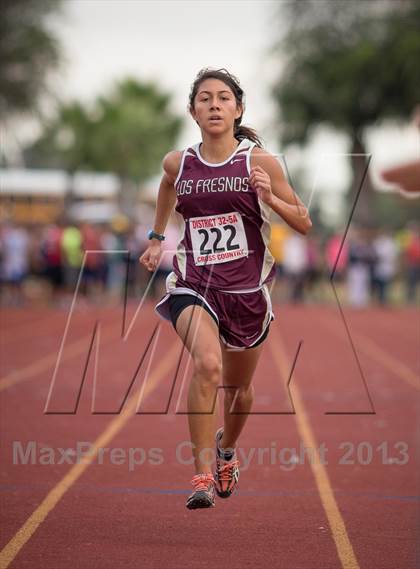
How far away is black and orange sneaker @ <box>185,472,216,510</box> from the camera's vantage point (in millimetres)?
5219


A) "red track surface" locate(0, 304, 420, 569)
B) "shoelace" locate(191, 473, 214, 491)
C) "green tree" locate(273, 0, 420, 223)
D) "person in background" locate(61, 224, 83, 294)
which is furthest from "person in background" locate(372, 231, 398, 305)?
"shoelace" locate(191, 473, 214, 491)

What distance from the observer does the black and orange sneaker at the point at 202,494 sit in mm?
5219

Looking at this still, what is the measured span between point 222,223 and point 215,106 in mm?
544

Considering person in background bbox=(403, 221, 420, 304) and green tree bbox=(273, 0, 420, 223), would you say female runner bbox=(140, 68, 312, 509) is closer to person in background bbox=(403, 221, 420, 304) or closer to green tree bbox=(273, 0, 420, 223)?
person in background bbox=(403, 221, 420, 304)

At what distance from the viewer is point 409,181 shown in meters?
5.21

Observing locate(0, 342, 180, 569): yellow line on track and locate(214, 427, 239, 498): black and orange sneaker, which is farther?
locate(214, 427, 239, 498): black and orange sneaker

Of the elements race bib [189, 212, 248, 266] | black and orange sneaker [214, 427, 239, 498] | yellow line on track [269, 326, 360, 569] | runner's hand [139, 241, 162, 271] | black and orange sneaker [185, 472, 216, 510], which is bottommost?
yellow line on track [269, 326, 360, 569]

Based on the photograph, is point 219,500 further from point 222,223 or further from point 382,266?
point 382,266

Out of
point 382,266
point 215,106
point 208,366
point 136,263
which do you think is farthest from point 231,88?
point 382,266

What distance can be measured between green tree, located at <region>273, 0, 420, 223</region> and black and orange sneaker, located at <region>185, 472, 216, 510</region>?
1630 inches

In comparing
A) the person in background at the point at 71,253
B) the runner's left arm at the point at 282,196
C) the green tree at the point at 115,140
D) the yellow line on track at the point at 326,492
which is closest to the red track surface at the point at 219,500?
the yellow line on track at the point at 326,492

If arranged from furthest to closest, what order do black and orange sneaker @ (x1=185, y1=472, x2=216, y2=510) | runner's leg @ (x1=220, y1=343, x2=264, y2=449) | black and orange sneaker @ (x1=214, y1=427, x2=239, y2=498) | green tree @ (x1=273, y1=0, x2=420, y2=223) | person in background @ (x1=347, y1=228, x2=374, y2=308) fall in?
green tree @ (x1=273, y1=0, x2=420, y2=223), person in background @ (x1=347, y1=228, x2=374, y2=308), runner's leg @ (x1=220, y1=343, x2=264, y2=449), black and orange sneaker @ (x1=214, y1=427, x2=239, y2=498), black and orange sneaker @ (x1=185, y1=472, x2=216, y2=510)

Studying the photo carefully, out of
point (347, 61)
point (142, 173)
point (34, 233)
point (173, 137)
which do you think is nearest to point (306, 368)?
point (34, 233)

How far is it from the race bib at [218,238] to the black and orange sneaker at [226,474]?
3.18ft
